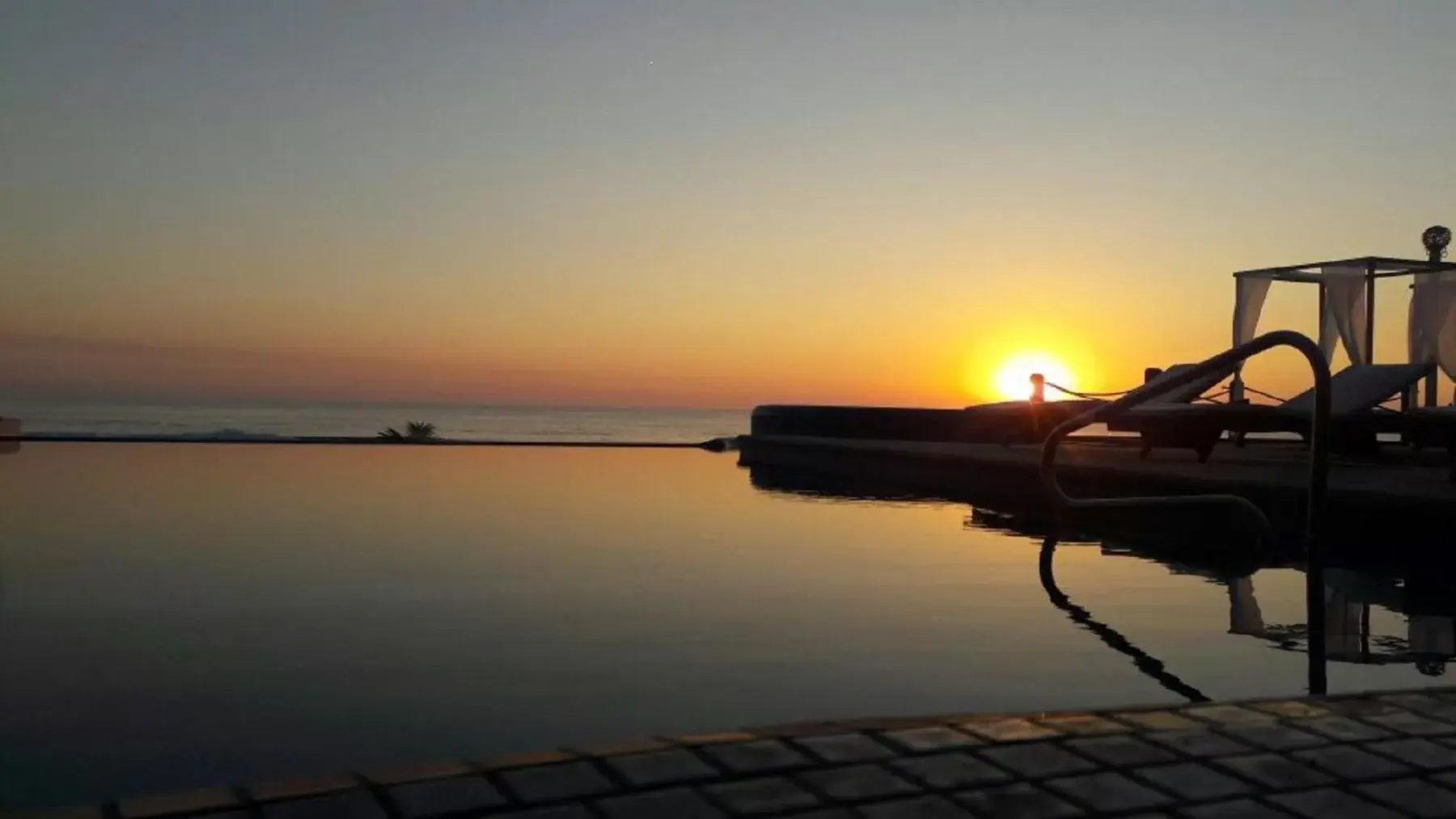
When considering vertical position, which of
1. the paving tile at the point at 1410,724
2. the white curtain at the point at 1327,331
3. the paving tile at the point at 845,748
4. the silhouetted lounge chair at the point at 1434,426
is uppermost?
the white curtain at the point at 1327,331

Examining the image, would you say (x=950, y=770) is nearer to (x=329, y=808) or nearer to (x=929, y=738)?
(x=929, y=738)

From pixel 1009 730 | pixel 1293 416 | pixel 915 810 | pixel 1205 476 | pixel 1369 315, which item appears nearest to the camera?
pixel 915 810

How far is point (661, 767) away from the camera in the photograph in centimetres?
186

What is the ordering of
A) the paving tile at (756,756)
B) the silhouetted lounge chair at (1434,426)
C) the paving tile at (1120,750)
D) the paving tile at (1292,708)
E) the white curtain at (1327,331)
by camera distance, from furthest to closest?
Result: the white curtain at (1327,331) → the silhouetted lounge chair at (1434,426) → the paving tile at (1292,708) → the paving tile at (1120,750) → the paving tile at (756,756)

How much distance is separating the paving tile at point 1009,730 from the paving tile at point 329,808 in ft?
3.57

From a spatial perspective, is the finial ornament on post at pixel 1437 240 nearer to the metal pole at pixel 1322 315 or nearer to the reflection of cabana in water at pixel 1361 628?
→ the metal pole at pixel 1322 315

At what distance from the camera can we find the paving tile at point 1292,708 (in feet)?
7.65

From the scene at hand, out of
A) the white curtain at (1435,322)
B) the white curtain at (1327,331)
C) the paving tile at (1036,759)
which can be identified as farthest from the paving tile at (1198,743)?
the white curtain at (1327,331)

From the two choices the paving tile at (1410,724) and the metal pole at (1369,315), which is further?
the metal pole at (1369,315)

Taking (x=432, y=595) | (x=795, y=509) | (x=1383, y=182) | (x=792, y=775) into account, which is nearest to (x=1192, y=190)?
(x=1383, y=182)

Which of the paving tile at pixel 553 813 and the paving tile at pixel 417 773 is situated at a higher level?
the paving tile at pixel 417 773

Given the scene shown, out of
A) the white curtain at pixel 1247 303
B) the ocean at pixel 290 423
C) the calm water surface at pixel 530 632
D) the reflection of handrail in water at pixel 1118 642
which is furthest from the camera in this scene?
the ocean at pixel 290 423

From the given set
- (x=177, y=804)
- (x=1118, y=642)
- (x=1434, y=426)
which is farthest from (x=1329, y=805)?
(x=1434, y=426)

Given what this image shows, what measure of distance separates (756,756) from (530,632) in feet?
6.57
